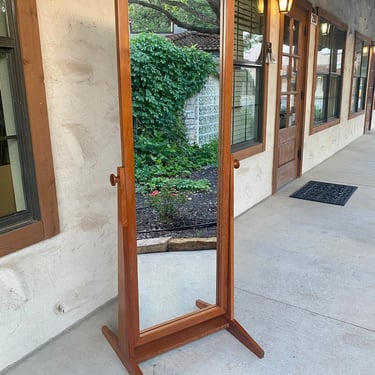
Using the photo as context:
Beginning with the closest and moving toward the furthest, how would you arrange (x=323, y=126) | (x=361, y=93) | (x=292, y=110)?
(x=292, y=110), (x=323, y=126), (x=361, y=93)

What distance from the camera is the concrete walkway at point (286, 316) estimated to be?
1662mm

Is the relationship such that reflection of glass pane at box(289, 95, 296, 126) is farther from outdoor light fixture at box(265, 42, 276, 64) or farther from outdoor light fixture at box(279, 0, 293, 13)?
outdoor light fixture at box(279, 0, 293, 13)

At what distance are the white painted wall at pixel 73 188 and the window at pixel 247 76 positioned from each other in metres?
1.61

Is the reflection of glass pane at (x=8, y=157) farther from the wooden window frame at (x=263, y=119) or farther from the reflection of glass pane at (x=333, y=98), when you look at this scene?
the reflection of glass pane at (x=333, y=98)

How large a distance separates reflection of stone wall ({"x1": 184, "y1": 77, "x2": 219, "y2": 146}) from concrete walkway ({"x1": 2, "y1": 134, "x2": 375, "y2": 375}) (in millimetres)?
942

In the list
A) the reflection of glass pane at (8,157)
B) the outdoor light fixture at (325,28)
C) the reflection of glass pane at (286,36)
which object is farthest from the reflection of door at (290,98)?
the reflection of glass pane at (8,157)

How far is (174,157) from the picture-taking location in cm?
187

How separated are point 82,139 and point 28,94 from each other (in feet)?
→ 1.21

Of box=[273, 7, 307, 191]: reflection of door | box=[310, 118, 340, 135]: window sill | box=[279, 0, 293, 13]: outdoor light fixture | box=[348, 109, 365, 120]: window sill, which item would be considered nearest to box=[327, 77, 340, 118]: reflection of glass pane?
box=[310, 118, 340, 135]: window sill

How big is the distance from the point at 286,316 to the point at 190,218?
2.50ft

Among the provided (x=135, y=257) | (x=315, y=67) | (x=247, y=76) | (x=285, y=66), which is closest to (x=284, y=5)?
(x=285, y=66)

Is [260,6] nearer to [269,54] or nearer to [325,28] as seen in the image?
[269,54]

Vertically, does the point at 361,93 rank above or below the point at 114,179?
above

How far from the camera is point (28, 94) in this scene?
60.1 inches
